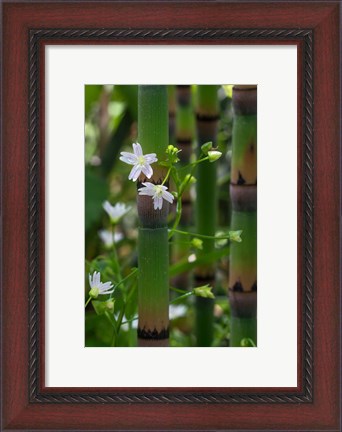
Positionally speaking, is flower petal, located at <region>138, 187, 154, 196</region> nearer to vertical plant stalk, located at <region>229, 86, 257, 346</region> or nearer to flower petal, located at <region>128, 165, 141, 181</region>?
flower petal, located at <region>128, 165, 141, 181</region>

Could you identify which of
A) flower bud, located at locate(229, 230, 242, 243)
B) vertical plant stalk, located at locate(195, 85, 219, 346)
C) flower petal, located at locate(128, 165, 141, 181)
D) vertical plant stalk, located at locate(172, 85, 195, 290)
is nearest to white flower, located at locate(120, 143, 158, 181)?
flower petal, located at locate(128, 165, 141, 181)

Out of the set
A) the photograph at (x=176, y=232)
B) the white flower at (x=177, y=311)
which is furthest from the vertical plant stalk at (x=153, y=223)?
the white flower at (x=177, y=311)

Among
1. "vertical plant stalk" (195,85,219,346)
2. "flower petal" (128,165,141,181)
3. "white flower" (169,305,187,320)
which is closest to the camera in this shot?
"flower petal" (128,165,141,181)

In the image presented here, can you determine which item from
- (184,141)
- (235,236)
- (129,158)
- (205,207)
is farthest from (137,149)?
(184,141)

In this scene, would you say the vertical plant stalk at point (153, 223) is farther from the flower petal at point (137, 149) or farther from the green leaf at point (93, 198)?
the green leaf at point (93, 198)

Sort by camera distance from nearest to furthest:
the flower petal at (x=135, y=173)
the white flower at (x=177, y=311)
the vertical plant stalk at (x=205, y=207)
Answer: the flower petal at (x=135, y=173) < the vertical plant stalk at (x=205, y=207) < the white flower at (x=177, y=311)
